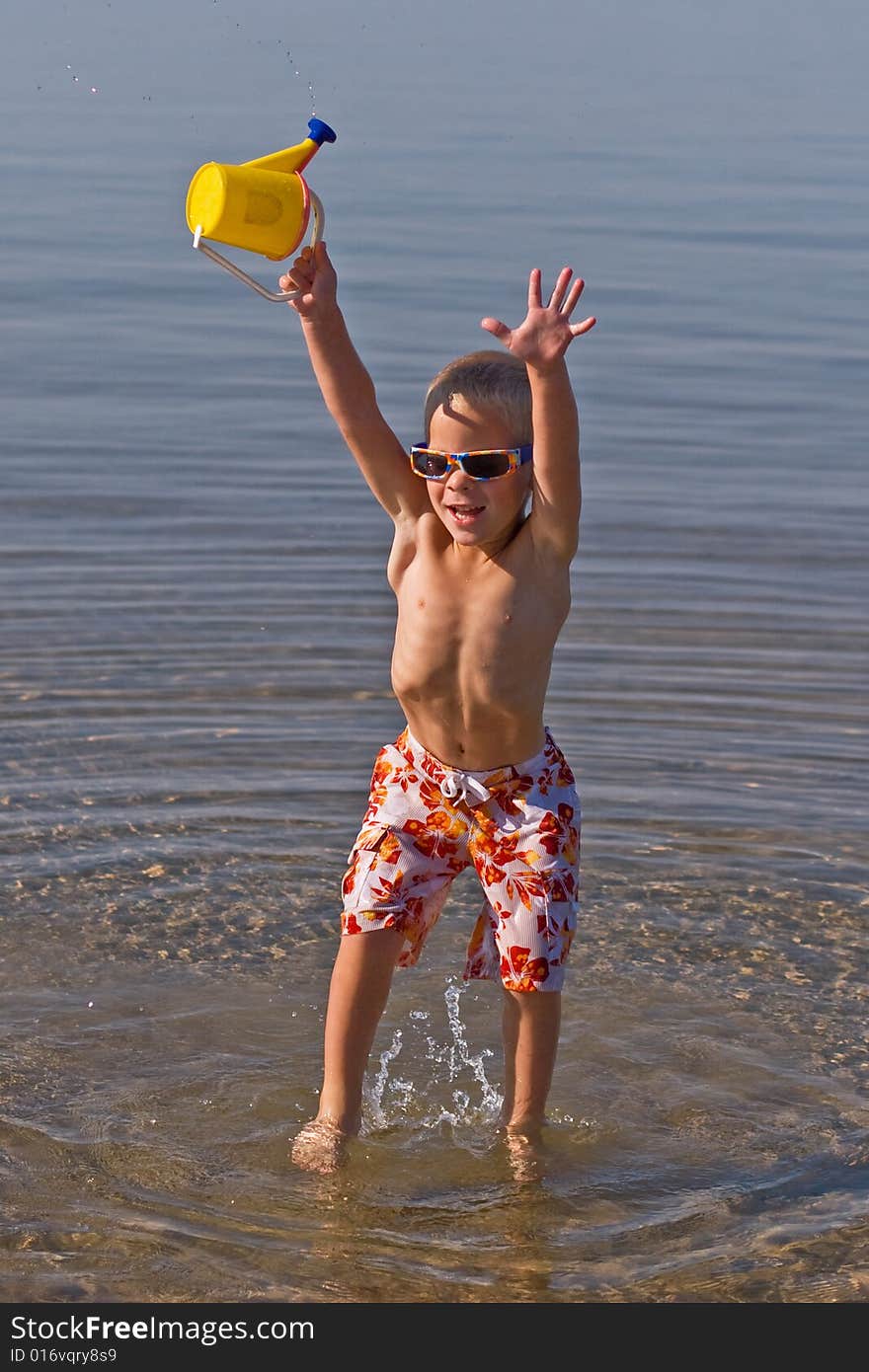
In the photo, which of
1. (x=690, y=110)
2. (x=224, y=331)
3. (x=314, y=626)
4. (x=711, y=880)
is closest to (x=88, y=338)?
(x=224, y=331)

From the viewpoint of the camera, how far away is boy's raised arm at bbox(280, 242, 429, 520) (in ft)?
16.0

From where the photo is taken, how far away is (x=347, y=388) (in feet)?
16.1

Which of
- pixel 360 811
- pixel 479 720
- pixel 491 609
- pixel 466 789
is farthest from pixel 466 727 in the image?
pixel 360 811

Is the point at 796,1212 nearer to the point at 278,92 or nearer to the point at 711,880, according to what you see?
the point at 711,880

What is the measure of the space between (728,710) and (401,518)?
350 cm

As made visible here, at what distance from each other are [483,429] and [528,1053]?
1.58 metres

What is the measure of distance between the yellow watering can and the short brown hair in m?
0.46

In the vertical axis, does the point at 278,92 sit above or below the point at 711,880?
above

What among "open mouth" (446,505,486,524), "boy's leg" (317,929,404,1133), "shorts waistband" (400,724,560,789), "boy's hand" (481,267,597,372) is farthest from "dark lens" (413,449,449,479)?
"boy's leg" (317,929,404,1133)

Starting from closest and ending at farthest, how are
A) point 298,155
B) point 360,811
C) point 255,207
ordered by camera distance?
1. point 255,207
2. point 298,155
3. point 360,811

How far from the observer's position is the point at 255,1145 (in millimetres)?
4980

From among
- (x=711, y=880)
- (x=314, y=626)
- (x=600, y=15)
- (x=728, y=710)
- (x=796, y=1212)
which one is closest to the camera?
(x=796, y=1212)

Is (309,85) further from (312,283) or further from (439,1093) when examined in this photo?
(439,1093)

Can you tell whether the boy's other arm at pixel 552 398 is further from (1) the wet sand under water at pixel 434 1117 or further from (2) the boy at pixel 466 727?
(1) the wet sand under water at pixel 434 1117
